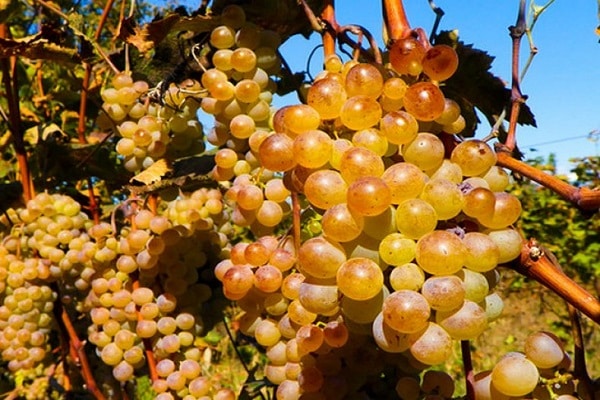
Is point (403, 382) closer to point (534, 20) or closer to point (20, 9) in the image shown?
point (534, 20)

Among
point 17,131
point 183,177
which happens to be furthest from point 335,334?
point 17,131

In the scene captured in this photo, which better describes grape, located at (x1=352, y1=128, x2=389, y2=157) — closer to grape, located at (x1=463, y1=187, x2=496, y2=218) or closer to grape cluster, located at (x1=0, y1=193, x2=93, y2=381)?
grape, located at (x1=463, y1=187, x2=496, y2=218)

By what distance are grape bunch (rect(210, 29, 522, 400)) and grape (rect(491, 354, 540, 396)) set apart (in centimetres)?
5

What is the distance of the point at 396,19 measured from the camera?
644mm

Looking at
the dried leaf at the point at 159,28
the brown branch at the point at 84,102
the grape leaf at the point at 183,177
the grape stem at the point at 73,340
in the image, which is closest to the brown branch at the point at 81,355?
the grape stem at the point at 73,340

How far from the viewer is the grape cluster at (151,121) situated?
0.98 metres

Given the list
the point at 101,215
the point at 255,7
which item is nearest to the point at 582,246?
the point at 101,215

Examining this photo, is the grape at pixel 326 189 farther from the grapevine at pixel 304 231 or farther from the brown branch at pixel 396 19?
the brown branch at pixel 396 19

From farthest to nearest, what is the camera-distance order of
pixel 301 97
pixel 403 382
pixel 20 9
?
pixel 20 9
pixel 301 97
pixel 403 382

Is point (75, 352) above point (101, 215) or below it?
below

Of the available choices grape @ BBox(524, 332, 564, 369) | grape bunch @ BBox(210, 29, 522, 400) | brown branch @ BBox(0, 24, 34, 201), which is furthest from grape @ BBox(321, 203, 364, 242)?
brown branch @ BBox(0, 24, 34, 201)

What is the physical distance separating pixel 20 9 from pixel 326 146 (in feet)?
3.00

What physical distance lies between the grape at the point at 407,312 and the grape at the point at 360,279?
20mm

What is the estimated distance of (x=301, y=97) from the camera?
0.95m
